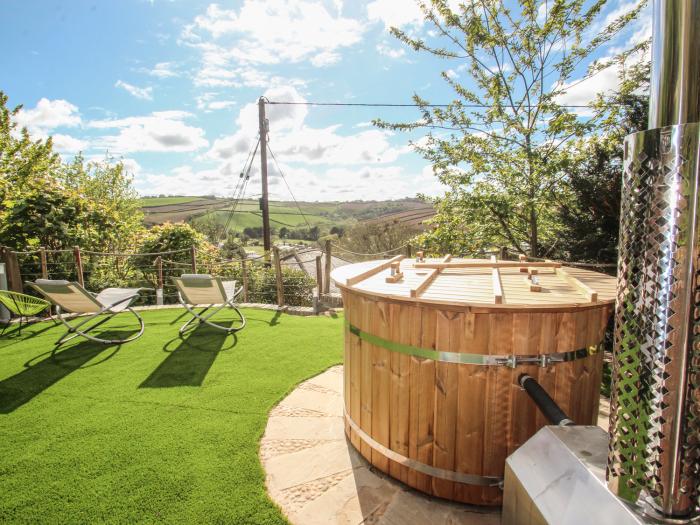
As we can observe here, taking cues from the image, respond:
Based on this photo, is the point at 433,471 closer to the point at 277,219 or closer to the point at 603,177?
the point at 603,177

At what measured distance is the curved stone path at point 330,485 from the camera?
2.22 m

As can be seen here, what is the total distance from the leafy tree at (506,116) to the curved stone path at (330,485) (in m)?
4.52

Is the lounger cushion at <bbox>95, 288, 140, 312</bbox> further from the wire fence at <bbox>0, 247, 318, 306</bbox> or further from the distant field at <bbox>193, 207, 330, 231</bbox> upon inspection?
the distant field at <bbox>193, 207, 330, 231</bbox>

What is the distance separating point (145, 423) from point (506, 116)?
642cm

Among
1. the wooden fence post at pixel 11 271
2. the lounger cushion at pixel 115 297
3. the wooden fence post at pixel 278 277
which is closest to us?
the lounger cushion at pixel 115 297

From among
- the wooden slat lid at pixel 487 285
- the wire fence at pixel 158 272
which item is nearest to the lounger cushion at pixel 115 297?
the wire fence at pixel 158 272

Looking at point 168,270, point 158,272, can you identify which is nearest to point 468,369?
point 158,272

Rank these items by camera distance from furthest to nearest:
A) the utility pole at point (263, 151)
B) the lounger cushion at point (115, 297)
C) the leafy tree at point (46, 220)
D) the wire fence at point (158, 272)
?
1. the utility pole at point (263, 151)
2. the leafy tree at point (46, 220)
3. the wire fence at point (158, 272)
4. the lounger cushion at point (115, 297)

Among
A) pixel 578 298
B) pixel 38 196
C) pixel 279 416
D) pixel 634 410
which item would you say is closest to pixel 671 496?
pixel 634 410

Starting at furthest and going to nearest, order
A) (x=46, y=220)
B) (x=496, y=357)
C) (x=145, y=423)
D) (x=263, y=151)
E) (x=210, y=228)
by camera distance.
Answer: (x=210, y=228), (x=263, y=151), (x=46, y=220), (x=145, y=423), (x=496, y=357)

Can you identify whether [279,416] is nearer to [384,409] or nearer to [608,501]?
[384,409]

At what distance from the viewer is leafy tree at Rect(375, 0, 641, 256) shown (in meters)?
5.79

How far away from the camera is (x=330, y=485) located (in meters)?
2.48

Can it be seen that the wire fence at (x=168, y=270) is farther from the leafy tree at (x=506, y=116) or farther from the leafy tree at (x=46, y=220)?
the leafy tree at (x=506, y=116)
